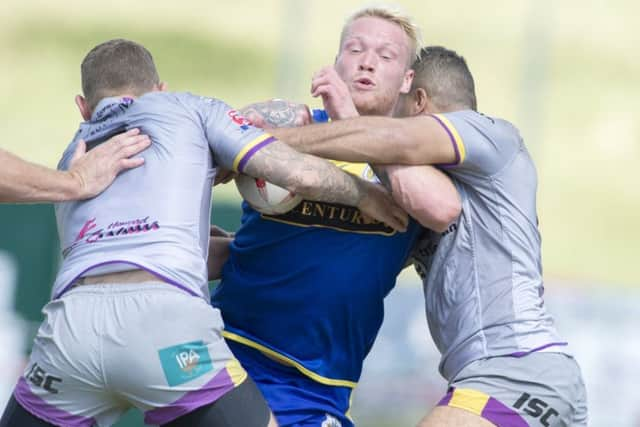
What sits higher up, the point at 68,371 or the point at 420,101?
the point at 420,101

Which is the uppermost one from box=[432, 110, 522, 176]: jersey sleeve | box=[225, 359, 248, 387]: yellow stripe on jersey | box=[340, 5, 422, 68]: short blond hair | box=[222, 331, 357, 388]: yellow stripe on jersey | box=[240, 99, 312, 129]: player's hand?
box=[340, 5, 422, 68]: short blond hair

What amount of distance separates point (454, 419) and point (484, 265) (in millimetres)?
697

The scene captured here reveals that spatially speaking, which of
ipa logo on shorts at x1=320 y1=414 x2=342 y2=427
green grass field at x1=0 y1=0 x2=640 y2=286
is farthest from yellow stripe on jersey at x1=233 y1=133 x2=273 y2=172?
green grass field at x1=0 y1=0 x2=640 y2=286

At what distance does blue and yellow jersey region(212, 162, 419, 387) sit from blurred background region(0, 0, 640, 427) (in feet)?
19.7

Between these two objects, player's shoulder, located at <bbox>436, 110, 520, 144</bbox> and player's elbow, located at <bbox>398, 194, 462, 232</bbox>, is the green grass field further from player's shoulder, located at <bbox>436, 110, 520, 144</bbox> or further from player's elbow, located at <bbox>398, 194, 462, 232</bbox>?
player's elbow, located at <bbox>398, 194, 462, 232</bbox>

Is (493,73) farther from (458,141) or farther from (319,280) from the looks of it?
(458,141)

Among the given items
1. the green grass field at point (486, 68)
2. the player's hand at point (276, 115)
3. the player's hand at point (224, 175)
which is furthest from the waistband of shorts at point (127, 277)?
the green grass field at point (486, 68)

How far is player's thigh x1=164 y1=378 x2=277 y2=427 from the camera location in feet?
13.6

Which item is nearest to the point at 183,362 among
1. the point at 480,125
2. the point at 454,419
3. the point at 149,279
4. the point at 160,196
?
the point at 149,279

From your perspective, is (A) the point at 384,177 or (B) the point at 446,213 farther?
(A) the point at 384,177

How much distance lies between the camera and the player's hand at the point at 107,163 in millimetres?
4406

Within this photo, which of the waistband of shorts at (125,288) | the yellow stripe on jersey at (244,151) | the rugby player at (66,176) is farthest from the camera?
the yellow stripe on jersey at (244,151)

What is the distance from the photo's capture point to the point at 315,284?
17.0 ft

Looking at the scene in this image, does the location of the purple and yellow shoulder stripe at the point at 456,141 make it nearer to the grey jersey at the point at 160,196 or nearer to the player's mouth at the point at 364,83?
the player's mouth at the point at 364,83
